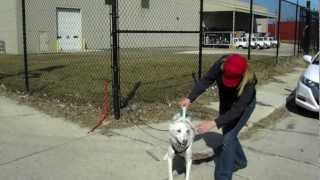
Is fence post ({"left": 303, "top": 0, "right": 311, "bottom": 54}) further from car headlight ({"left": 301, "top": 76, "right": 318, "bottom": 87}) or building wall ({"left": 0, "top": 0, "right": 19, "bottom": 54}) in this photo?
building wall ({"left": 0, "top": 0, "right": 19, "bottom": 54})

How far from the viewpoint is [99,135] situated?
24.1 feet

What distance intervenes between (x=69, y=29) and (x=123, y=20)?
12.0ft

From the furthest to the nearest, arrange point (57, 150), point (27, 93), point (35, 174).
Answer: point (27, 93)
point (57, 150)
point (35, 174)

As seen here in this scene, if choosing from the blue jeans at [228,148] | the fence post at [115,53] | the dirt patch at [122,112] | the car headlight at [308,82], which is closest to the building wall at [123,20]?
the dirt patch at [122,112]

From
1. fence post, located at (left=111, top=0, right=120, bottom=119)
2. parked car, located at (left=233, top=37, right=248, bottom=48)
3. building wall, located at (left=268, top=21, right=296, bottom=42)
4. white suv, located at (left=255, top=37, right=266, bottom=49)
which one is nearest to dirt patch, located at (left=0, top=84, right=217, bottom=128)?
fence post, located at (left=111, top=0, right=120, bottom=119)

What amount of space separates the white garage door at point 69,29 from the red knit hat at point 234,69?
27.2 metres

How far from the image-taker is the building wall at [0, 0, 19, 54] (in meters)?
29.9

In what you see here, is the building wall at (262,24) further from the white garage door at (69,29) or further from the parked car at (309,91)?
the parked car at (309,91)

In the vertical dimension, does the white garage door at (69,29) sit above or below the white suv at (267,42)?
above

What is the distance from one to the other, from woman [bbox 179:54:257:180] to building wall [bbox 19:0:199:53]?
21.8 meters

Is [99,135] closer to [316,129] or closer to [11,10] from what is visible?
[316,129]

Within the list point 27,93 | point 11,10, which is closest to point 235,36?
point 11,10

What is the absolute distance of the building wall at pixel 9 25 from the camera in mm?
29938

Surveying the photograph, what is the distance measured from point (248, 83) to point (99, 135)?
3050mm
